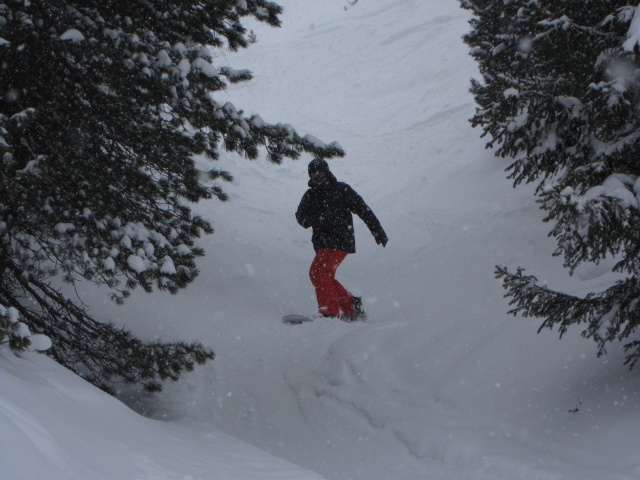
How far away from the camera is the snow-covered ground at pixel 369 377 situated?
2.88 metres

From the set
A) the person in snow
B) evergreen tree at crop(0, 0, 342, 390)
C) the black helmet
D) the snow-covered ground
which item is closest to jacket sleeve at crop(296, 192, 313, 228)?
the person in snow

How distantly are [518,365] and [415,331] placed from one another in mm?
A: 1493

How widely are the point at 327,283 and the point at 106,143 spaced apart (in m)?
3.32

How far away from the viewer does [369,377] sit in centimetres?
520

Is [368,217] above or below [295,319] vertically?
above

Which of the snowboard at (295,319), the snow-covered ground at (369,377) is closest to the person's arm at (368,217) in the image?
the snow-covered ground at (369,377)

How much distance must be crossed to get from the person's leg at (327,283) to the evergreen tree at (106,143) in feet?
7.09

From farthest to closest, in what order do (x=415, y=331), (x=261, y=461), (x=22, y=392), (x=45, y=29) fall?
(x=415, y=331)
(x=45, y=29)
(x=261, y=461)
(x=22, y=392)

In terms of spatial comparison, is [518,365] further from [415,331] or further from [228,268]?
[228,268]

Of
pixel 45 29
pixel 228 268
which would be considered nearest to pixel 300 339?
pixel 228 268

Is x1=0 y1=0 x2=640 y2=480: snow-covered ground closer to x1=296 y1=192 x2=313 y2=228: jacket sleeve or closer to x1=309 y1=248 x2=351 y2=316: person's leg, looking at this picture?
x1=309 y1=248 x2=351 y2=316: person's leg

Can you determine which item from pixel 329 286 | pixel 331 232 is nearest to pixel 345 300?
pixel 329 286

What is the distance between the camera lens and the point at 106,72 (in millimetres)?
4797

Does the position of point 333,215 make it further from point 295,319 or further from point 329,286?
point 295,319
